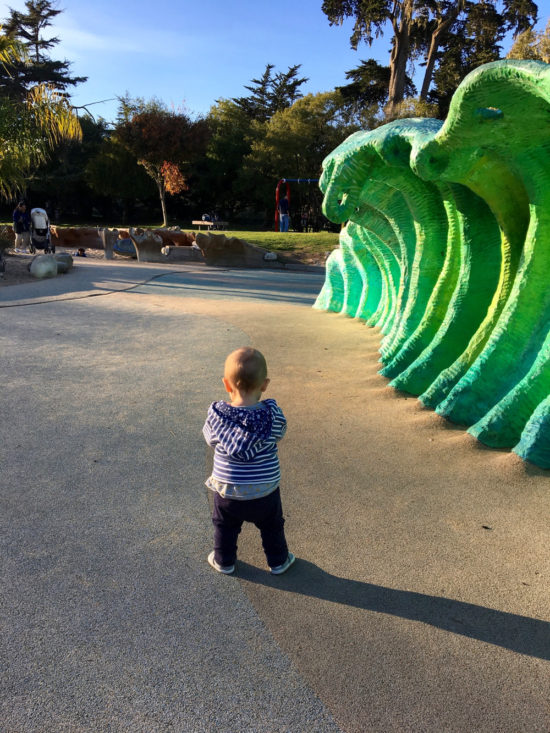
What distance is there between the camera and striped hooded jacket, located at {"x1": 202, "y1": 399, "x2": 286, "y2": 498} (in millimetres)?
2193

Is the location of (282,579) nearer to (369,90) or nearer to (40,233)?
(40,233)

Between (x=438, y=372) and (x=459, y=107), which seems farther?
(x=438, y=372)

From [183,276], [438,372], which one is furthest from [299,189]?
[438,372]

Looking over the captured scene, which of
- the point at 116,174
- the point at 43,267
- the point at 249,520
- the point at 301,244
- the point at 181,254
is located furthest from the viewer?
the point at 116,174

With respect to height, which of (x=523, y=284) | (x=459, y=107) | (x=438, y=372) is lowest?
(x=438, y=372)

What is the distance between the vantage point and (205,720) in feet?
5.27

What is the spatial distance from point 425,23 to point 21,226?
19.6m

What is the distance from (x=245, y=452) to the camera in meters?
2.19

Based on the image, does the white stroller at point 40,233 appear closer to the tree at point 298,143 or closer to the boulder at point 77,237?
the boulder at point 77,237

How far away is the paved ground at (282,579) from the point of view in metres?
1.68

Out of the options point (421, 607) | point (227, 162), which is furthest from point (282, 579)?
point (227, 162)

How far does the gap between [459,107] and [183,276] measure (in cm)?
1145


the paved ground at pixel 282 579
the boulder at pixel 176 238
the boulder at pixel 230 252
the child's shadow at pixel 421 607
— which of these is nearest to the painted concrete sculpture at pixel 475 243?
the paved ground at pixel 282 579

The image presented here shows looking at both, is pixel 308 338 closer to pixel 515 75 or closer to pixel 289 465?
pixel 289 465
